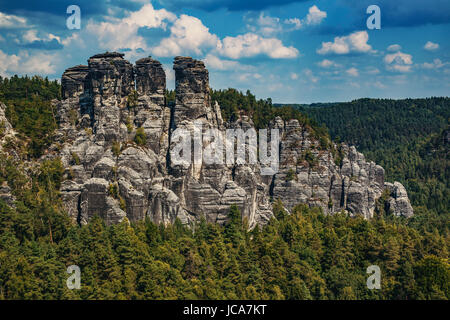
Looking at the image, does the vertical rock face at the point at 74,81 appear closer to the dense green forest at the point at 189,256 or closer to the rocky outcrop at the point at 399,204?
the dense green forest at the point at 189,256

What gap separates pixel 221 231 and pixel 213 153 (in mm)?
13977

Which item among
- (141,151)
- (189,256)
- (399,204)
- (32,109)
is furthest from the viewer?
(399,204)

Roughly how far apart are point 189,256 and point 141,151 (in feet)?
74.7

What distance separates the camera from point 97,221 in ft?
225

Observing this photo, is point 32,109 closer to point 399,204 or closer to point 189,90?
point 189,90

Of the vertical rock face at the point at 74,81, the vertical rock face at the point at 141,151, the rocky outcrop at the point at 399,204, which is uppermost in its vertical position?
the vertical rock face at the point at 74,81

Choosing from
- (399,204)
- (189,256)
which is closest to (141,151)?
(189,256)

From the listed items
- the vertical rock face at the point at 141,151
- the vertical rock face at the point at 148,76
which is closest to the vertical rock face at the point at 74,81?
the vertical rock face at the point at 141,151

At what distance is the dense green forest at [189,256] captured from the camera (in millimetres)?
54969

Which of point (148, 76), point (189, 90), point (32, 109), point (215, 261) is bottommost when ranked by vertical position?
point (215, 261)

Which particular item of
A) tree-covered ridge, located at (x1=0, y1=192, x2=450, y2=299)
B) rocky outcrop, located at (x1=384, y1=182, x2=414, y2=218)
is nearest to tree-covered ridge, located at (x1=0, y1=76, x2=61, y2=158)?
tree-covered ridge, located at (x1=0, y1=192, x2=450, y2=299)

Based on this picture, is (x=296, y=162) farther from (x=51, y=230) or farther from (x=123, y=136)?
(x=51, y=230)

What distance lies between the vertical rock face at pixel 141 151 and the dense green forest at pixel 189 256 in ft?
10.7

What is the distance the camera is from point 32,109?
284 ft
